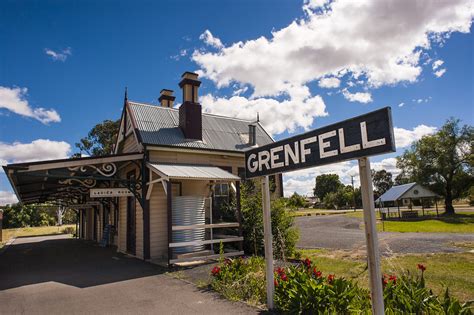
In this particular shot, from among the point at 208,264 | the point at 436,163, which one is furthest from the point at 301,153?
the point at 436,163

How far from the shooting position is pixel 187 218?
35.9ft

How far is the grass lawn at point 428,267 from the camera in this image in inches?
259

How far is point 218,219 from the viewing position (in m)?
13.0

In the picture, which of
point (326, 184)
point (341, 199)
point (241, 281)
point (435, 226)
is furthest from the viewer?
Result: point (326, 184)

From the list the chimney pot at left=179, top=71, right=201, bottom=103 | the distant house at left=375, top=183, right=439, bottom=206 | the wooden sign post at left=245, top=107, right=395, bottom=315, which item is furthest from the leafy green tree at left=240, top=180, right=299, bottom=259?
the distant house at left=375, top=183, right=439, bottom=206

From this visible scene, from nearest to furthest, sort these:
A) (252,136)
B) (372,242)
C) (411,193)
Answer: (372,242)
(252,136)
(411,193)

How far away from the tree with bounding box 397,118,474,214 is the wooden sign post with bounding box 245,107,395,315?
34986 mm

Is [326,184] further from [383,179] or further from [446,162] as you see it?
[446,162]

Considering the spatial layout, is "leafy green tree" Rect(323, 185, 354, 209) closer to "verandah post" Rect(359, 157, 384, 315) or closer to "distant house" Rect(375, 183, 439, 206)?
"distant house" Rect(375, 183, 439, 206)

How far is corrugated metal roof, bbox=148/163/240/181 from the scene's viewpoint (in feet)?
33.8

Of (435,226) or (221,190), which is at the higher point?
(221,190)

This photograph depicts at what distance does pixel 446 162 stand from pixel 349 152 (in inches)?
1415

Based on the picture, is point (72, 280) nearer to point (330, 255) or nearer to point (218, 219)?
point (218, 219)

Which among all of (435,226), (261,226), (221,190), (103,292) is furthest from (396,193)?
(103,292)
